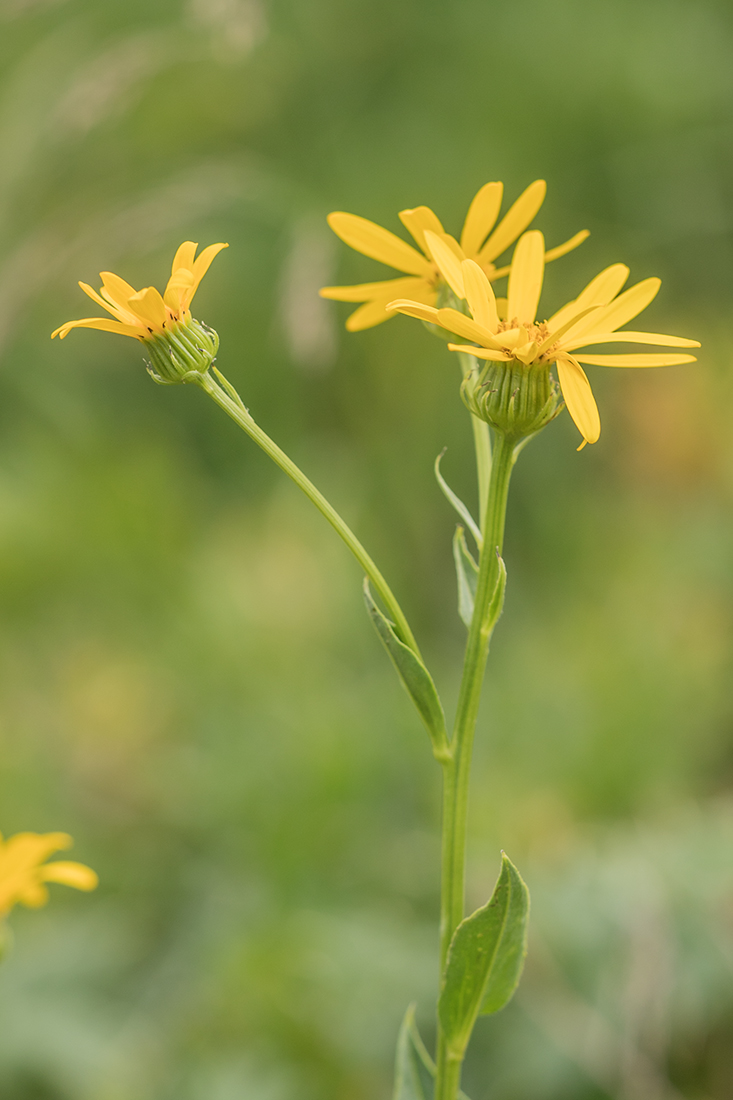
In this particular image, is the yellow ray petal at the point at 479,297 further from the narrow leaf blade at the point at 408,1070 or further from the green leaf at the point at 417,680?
the narrow leaf blade at the point at 408,1070

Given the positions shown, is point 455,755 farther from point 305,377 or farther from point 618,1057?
point 305,377

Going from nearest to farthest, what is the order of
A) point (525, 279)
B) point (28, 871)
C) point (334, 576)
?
1. point (525, 279)
2. point (28, 871)
3. point (334, 576)

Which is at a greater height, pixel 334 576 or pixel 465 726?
pixel 334 576

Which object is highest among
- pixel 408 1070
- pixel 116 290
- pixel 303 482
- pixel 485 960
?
pixel 116 290

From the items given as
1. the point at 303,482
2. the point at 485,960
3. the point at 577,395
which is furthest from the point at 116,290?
the point at 485,960

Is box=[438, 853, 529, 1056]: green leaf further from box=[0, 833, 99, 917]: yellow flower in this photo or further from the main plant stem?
box=[0, 833, 99, 917]: yellow flower

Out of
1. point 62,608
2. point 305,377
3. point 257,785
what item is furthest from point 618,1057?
point 305,377

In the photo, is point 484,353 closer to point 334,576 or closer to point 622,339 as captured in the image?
point 622,339

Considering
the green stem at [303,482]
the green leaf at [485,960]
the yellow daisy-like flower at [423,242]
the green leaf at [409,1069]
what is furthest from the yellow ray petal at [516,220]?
the green leaf at [409,1069]
